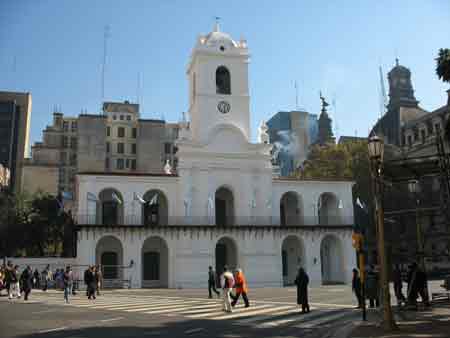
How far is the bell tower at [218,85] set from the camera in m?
41.3

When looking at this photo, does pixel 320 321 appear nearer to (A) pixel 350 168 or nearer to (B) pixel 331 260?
(B) pixel 331 260

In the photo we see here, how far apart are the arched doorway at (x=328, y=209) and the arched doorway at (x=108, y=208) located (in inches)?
678

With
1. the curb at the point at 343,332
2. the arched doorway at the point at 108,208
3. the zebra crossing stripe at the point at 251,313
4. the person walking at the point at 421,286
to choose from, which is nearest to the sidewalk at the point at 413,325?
the curb at the point at 343,332

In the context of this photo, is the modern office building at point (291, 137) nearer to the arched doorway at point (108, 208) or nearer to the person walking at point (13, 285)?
the arched doorway at point (108, 208)

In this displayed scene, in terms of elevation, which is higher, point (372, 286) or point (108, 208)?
point (108, 208)

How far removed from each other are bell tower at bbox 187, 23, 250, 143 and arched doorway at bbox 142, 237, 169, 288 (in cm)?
913

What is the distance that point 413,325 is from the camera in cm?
1212

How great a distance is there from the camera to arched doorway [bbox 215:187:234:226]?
135 feet

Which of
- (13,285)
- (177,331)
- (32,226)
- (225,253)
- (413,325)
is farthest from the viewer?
(32,226)

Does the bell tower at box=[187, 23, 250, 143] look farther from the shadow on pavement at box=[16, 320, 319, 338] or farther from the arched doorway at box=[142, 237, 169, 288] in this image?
the shadow on pavement at box=[16, 320, 319, 338]

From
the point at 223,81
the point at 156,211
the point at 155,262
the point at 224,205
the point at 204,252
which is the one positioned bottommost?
the point at 155,262

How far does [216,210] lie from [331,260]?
11.0 meters

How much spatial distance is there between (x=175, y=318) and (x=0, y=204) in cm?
4198

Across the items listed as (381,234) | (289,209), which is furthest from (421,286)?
(289,209)
